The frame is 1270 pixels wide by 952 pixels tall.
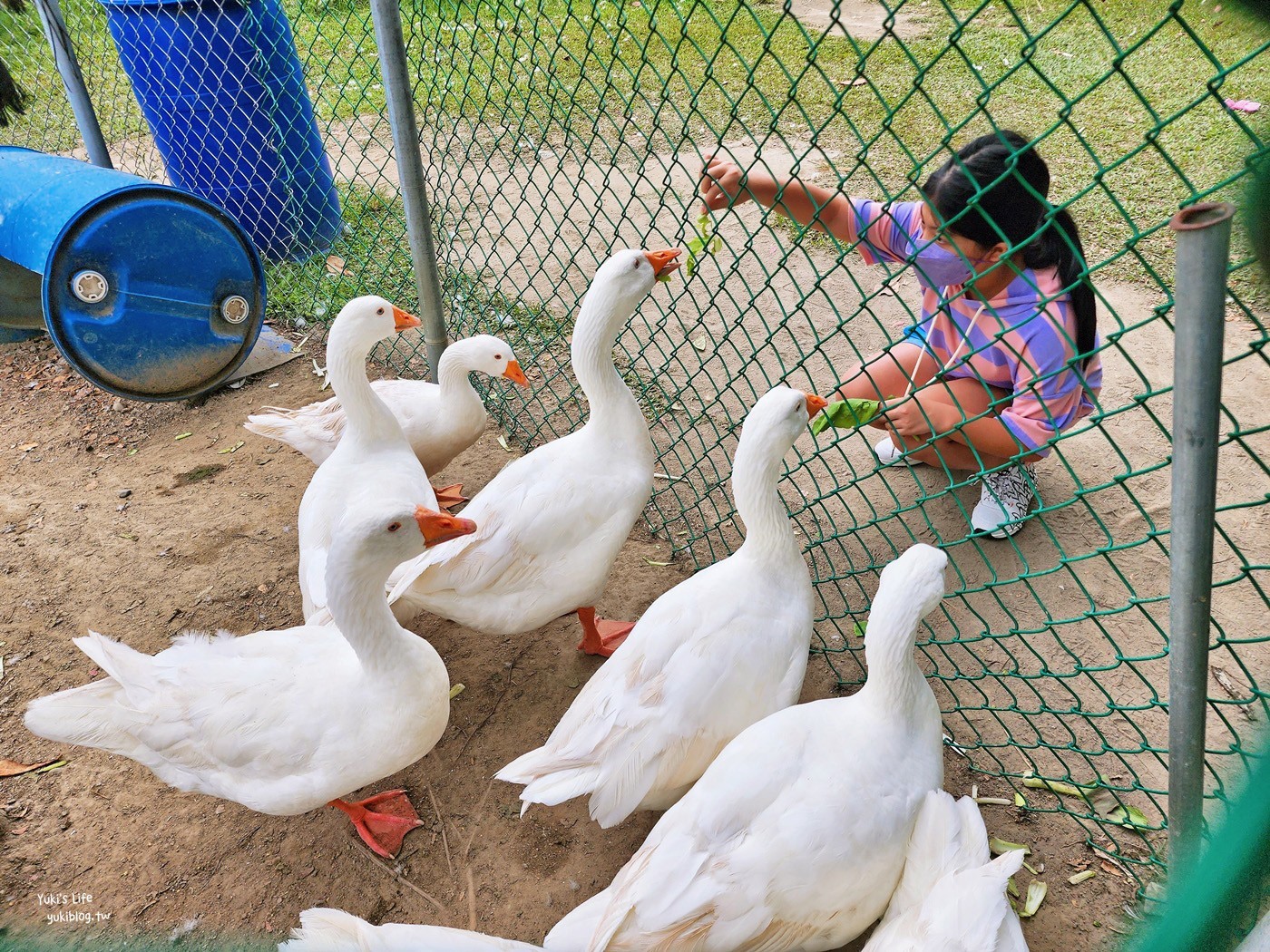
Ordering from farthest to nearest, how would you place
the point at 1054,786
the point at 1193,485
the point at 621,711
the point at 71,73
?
the point at 71,73, the point at 1054,786, the point at 621,711, the point at 1193,485

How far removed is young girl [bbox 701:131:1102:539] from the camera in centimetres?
253

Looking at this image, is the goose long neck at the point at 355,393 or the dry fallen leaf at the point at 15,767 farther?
the goose long neck at the point at 355,393

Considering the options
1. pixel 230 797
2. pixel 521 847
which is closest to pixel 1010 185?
Result: pixel 521 847

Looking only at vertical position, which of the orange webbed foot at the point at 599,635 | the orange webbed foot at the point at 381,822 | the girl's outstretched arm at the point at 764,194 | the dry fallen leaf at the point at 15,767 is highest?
the girl's outstretched arm at the point at 764,194

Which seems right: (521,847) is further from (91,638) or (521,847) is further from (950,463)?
(950,463)

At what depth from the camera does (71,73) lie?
13.6ft

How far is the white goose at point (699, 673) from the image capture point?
6.70 feet

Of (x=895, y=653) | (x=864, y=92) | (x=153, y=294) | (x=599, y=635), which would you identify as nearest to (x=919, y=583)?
(x=895, y=653)

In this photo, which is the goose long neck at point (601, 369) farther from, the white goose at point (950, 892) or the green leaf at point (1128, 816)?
the green leaf at point (1128, 816)

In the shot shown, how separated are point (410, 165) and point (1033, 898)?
2.94m

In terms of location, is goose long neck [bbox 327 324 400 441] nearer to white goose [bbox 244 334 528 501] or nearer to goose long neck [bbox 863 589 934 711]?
white goose [bbox 244 334 528 501]

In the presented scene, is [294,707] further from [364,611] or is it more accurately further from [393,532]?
[393,532]

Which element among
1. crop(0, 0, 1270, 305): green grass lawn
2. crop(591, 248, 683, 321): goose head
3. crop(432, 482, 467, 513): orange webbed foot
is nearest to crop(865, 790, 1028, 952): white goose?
crop(591, 248, 683, 321): goose head

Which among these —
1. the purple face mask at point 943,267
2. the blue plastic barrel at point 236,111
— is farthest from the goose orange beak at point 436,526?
the blue plastic barrel at point 236,111
